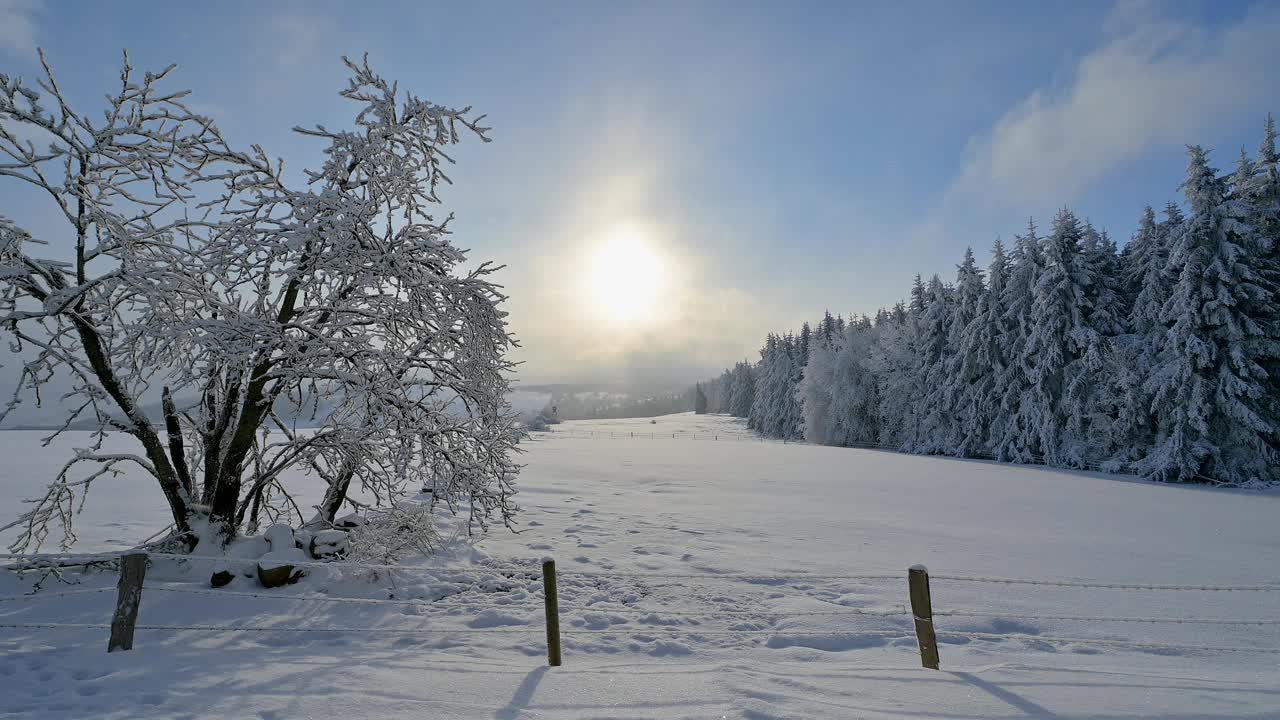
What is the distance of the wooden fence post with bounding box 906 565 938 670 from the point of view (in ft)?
19.2

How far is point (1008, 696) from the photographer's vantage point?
5273mm

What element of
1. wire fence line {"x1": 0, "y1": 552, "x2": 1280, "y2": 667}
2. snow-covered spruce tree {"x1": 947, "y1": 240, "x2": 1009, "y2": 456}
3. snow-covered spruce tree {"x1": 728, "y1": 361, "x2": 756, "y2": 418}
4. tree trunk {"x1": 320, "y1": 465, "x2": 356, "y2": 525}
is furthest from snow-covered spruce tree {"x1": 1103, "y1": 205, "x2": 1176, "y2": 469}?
snow-covered spruce tree {"x1": 728, "y1": 361, "x2": 756, "y2": 418}

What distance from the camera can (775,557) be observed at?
36.3 ft

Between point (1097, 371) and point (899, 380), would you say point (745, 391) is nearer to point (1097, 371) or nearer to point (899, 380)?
point (899, 380)

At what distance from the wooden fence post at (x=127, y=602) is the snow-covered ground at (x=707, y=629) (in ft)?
0.75

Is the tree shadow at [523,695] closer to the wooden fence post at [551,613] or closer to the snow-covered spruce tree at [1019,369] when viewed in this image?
the wooden fence post at [551,613]

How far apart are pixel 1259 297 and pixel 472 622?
110 feet

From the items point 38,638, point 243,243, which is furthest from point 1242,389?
point 38,638

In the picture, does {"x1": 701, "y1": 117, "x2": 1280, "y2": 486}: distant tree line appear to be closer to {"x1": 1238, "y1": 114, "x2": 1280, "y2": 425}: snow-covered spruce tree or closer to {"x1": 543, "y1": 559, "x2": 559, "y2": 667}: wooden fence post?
{"x1": 1238, "y1": 114, "x2": 1280, "y2": 425}: snow-covered spruce tree

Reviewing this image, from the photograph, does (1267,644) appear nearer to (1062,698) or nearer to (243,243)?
(1062,698)

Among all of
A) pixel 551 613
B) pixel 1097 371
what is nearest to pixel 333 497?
pixel 551 613

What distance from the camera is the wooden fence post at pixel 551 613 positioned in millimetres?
5770

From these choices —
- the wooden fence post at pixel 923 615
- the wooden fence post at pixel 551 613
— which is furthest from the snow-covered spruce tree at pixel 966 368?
the wooden fence post at pixel 551 613

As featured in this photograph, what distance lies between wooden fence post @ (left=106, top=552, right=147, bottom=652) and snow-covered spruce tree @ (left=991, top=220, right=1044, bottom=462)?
38.1 metres
